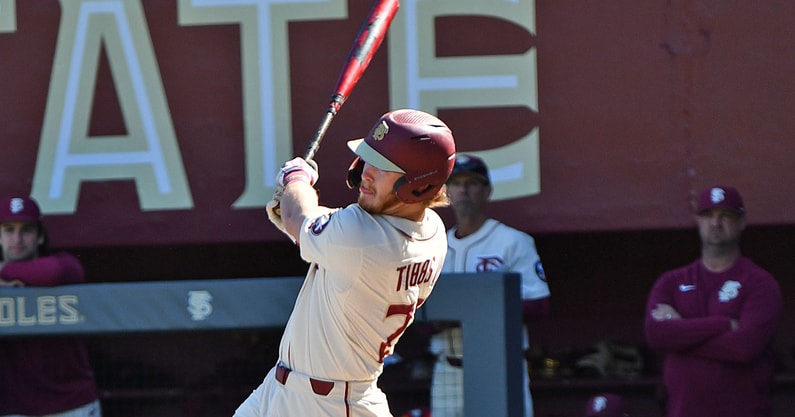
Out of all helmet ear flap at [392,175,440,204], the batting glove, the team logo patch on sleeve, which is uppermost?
the batting glove


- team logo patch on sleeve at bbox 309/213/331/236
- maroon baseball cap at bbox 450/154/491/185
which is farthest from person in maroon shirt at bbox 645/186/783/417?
team logo patch on sleeve at bbox 309/213/331/236

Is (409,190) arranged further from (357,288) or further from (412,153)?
(357,288)

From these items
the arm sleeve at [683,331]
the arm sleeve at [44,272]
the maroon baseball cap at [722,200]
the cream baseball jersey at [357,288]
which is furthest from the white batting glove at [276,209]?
the maroon baseball cap at [722,200]

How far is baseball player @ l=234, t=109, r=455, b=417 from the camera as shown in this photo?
112 inches

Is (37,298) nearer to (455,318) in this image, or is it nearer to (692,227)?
(455,318)

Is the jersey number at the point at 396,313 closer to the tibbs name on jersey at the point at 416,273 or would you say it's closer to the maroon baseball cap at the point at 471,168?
the tibbs name on jersey at the point at 416,273

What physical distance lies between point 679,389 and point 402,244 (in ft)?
6.41

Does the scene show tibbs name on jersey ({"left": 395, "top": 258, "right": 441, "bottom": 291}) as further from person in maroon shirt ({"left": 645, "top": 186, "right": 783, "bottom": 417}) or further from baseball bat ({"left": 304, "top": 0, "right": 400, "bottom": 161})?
person in maroon shirt ({"left": 645, "top": 186, "right": 783, "bottom": 417})

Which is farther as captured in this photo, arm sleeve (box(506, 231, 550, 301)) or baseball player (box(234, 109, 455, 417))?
arm sleeve (box(506, 231, 550, 301))

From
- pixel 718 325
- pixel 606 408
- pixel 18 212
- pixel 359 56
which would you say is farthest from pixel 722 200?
pixel 18 212

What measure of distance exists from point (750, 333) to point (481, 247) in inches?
42.2

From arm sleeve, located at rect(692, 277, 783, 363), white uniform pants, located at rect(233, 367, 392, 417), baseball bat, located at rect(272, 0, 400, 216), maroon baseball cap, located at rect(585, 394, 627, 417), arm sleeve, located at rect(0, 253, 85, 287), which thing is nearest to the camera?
white uniform pants, located at rect(233, 367, 392, 417)

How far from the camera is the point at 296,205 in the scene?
2947 millimetres

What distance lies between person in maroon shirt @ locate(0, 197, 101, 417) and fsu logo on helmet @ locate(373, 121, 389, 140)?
1.58 m
